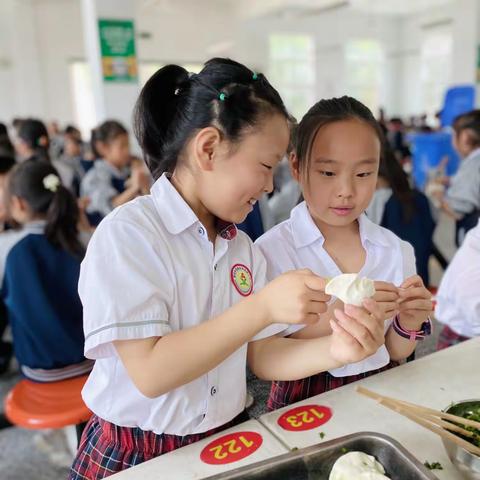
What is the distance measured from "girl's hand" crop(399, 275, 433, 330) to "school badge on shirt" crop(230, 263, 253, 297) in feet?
1.03

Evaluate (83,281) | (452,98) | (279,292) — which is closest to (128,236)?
(83,281)

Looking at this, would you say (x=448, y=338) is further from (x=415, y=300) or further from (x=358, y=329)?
(x=358, y=329)

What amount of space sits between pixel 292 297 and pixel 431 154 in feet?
24.5

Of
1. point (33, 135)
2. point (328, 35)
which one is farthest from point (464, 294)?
point (328, 35)

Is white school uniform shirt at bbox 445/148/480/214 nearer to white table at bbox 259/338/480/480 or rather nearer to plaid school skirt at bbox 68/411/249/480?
white table at bbox 259/338/480/480

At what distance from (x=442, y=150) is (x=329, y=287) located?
7.41 m

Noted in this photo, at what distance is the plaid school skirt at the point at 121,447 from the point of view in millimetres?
981

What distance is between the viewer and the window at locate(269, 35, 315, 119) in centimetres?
1184

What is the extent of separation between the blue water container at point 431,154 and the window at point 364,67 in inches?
210

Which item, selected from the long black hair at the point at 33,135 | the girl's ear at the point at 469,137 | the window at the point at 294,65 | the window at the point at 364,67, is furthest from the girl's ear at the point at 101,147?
the window at the point at 364,67

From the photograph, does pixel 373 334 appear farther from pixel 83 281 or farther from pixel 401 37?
pixel 401 37

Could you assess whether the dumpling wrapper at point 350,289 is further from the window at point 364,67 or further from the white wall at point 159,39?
the window at point 364,67

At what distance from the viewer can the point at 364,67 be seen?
1328 cm

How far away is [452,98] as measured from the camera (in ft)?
25.2
